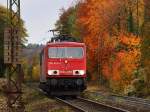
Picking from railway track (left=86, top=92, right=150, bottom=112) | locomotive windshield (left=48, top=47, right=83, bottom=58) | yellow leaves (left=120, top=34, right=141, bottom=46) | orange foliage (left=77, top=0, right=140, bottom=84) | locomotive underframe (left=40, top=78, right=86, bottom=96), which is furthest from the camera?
yellow leaves (left=120, top=34, right=141, bottom=46)

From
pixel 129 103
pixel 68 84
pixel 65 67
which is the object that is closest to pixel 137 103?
pixel 129 103

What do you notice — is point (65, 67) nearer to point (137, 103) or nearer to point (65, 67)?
point (65, 67)

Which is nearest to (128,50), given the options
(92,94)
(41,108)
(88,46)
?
(88,46)

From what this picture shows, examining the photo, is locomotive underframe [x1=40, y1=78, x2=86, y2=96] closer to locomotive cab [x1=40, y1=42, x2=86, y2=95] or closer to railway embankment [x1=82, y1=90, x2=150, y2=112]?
locomotive cab [x1=40, y1=42, x2=86, y2=95]

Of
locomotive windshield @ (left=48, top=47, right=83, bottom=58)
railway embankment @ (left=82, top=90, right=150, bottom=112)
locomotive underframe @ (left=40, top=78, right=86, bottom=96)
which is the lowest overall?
railway embankment @ (left=82, top=90, right=150, bottom=112)

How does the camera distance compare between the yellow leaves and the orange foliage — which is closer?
the orange foliage

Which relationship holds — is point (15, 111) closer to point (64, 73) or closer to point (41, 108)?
point (41, 108)

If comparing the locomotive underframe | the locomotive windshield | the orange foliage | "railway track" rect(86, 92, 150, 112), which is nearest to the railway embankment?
"railway track" rect(86, 92, 150, 112)

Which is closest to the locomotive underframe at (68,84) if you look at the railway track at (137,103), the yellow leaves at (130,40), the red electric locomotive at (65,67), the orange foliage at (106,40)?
the red electric locomotive at (65,67)

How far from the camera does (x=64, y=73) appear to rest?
111 feet

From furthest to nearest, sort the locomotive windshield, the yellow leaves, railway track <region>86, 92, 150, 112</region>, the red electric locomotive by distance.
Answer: the yellow leaves
the locomotive windshield
the red electric locomotive
railway track <region>86, 92, 150, 112</region>

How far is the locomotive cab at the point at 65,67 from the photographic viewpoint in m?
33.7

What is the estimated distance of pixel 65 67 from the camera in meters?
34.0

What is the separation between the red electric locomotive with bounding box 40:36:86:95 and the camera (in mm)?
33688
